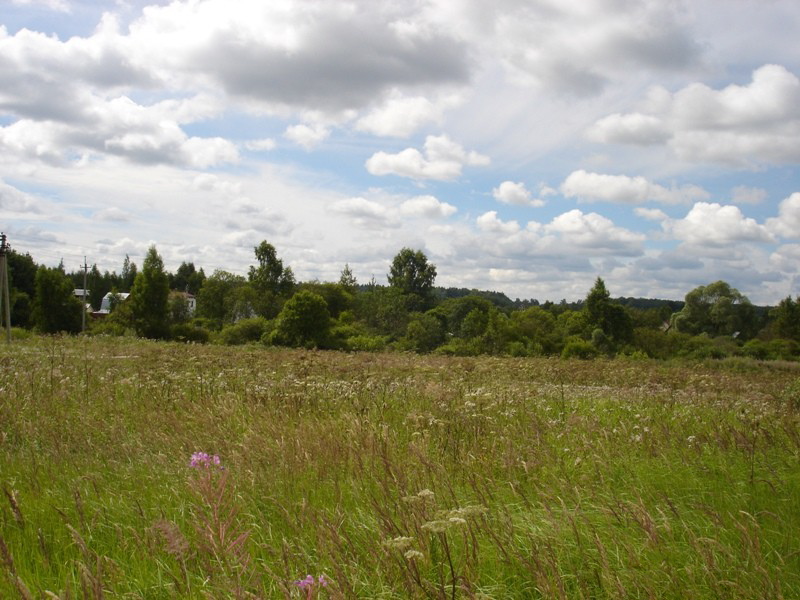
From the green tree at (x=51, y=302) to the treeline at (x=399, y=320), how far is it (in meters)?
0.07

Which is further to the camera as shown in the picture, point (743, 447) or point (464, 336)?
point (464, 336)

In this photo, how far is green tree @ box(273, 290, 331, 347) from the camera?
105 feet

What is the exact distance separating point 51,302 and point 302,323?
21.5 metres

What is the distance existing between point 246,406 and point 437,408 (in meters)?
2.13

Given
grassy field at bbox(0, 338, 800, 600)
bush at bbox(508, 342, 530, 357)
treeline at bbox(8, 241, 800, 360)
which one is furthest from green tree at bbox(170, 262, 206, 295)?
grassy field at bbox(0, 338, 800, 600)

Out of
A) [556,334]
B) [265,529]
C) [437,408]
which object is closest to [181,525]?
[265,529]

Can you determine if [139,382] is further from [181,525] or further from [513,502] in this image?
[513,502]

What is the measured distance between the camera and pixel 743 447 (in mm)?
4730

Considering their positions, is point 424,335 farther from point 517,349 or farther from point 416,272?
point 416,272

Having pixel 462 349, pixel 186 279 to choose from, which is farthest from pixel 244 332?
pixel 186 279

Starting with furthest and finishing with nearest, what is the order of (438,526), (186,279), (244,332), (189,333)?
(186,279), (244,332), (189,333), (438,526)

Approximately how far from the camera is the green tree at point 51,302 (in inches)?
1617

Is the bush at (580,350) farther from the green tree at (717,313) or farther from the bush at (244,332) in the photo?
the green tree at (717,313)

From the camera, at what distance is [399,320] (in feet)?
137
